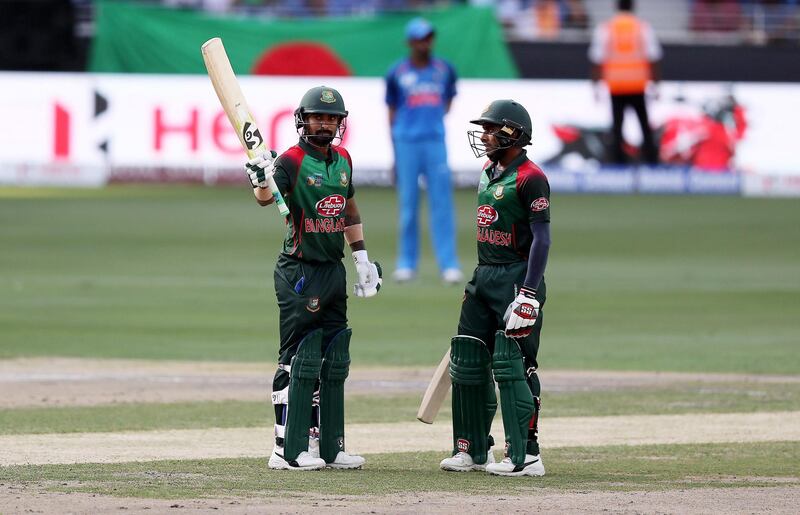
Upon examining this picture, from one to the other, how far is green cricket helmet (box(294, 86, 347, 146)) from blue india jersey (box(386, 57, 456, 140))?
330 inches

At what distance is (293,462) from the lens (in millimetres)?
7938

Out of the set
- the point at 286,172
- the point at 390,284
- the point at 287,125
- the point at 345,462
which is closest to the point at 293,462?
the point at 345,462

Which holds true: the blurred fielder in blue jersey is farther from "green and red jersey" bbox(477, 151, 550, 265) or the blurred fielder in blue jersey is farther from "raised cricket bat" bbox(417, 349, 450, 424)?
"green and red jersey" bbox(477, 151, 550, 265)

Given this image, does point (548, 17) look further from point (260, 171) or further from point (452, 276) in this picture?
point (260, 171)

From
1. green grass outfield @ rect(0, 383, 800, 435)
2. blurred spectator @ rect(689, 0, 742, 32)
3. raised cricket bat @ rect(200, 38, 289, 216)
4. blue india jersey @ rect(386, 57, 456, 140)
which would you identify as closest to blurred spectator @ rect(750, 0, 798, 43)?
blurred spectator @ rect(689, 0, 742, 32)

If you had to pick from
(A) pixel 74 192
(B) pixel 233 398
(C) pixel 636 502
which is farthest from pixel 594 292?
(A) pixel 74 192

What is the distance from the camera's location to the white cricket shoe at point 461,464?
26.3ft

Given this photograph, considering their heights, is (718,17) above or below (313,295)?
above

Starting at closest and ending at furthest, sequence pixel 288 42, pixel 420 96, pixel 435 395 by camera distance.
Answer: pixel 435 395 → pixel 420 96 → pixel 288 42

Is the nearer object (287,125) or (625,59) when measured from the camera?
(287,125)

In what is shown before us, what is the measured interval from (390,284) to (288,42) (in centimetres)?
1333

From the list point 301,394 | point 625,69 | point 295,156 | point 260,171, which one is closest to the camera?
point 260,171

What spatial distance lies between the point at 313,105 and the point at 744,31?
2522cm

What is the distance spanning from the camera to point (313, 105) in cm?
808
